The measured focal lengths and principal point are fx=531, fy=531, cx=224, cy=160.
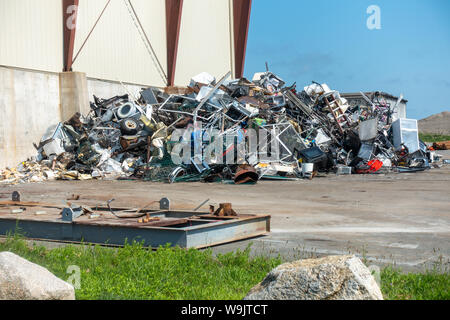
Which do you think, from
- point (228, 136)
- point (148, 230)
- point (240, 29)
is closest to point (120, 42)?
point (240, 29)

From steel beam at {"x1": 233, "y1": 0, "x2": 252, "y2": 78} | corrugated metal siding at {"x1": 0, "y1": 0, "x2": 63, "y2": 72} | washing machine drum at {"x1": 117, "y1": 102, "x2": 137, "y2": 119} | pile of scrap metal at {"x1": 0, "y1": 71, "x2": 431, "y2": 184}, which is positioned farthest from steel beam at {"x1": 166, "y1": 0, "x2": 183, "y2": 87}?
washing machine drum at {"x1": 117, "y1": 102, "x2": 137, "y2": 119}

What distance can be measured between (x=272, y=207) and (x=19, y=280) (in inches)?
326

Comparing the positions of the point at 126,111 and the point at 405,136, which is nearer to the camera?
the point at 126,111

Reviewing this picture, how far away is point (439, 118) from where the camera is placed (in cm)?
8100

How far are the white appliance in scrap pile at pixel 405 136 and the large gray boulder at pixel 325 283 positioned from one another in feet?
64.6

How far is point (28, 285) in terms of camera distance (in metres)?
4.16

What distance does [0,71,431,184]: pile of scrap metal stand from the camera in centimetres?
1819

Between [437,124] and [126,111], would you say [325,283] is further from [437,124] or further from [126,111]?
[437,124]

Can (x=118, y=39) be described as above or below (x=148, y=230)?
above

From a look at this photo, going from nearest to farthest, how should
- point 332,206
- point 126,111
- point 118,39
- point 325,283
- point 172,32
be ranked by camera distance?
point 325,283
point 332,206
point 126,111
point 118,39
point 172,32

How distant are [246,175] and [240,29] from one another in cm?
2063

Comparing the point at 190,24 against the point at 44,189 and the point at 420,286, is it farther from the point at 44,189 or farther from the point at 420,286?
the point at 420,286

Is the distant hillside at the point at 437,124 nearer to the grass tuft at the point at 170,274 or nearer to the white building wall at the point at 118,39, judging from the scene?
the white building wall at the point at 118,39

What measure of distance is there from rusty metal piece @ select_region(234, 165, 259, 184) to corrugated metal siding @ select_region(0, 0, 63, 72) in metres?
10.8
